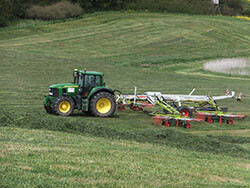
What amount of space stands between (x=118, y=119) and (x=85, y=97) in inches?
61.9

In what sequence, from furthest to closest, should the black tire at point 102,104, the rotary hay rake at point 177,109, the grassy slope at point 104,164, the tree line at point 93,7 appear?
the tree line at point 93,7
the black tire at point 102,104
the rotary hay rake at point 177,109
the grassy slope at point 104,164

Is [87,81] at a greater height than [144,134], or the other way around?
[87,81]

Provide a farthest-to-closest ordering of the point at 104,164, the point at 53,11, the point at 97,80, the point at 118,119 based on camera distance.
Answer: the point at 53,11, the point at 97,80, the point at 118,119, the point at 104,164

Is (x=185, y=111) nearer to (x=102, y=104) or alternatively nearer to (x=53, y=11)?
(x=102, y=104)

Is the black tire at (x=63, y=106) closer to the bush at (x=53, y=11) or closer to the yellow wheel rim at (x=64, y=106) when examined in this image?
the yellow wheel rim at (x=64, y=106)

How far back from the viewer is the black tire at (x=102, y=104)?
17.3 m

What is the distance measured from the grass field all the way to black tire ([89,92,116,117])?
1.43 ft

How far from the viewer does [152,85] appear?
2909 cm

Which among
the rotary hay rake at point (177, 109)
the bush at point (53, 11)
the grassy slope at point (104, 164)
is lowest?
the rotary hay rake at point (177, 109)

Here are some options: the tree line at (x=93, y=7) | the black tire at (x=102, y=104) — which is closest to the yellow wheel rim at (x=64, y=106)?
the black tire at (x=102, y=104)

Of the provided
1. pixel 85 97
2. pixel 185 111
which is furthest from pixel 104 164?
pixel 185 111

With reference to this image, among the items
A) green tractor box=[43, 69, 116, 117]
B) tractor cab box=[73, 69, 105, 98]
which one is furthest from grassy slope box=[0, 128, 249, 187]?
tractor cab box=[73, 69, 105, 98]

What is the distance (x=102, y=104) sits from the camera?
17641 mm

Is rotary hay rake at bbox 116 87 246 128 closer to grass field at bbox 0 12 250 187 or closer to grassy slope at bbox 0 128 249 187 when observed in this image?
grass field at bbox 0 12 250 187
